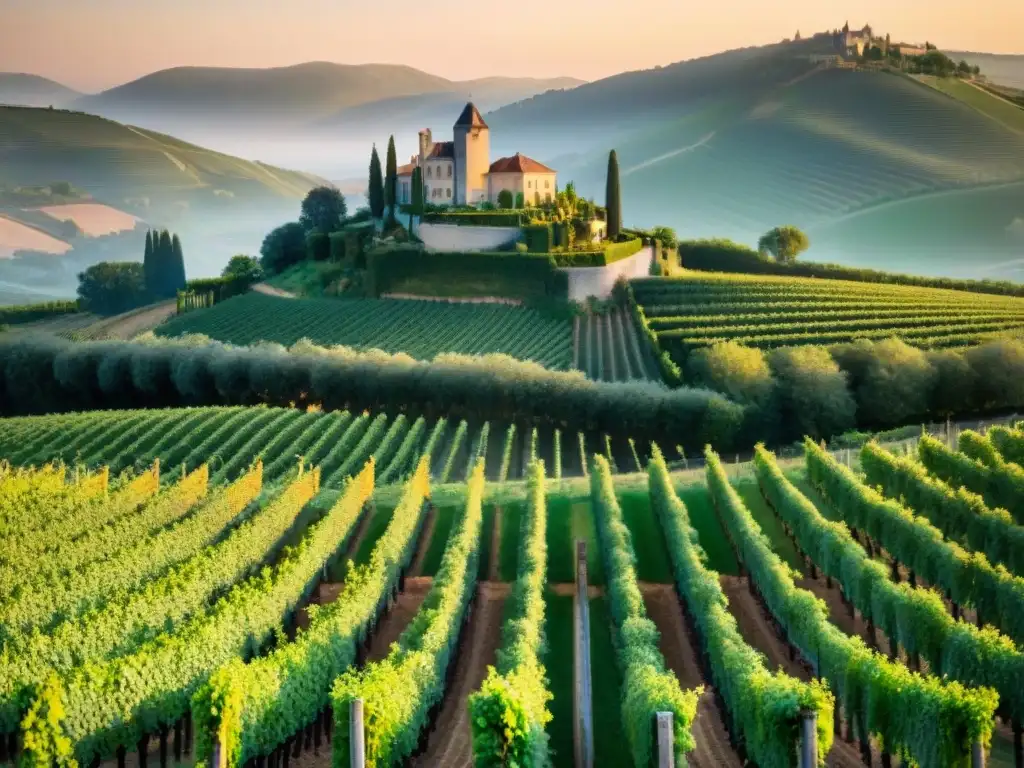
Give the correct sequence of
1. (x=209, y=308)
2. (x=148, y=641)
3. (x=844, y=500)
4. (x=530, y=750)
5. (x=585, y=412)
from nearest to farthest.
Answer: (x=530, y=750)
(x=148, y=641)
(x=844, y=500)
(x=585, y=412)
(x=209, y=308)

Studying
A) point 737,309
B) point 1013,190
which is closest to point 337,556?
point 737,309

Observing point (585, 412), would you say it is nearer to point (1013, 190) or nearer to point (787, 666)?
point (787, 666)

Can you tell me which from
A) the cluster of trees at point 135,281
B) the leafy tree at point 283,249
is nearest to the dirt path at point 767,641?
the leafy tree at point 283,249

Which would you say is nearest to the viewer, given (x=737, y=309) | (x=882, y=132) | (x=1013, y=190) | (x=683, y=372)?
(x=683, y=372)

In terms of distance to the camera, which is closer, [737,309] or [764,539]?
[764,539]

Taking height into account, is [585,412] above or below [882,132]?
below

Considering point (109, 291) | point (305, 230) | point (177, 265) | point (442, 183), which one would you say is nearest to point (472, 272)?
point (442, 183)

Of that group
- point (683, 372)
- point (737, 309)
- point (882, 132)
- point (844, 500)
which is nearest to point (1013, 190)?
point (882, 132)
